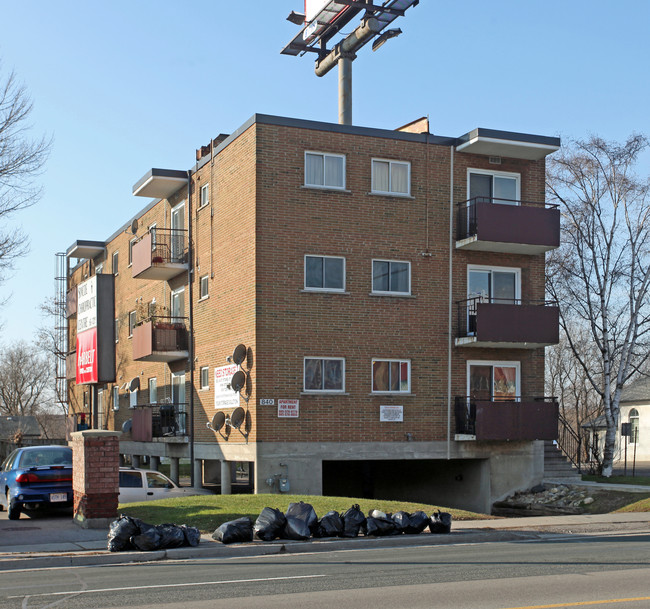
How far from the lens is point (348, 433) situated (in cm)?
2631

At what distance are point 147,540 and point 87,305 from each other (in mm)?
25075

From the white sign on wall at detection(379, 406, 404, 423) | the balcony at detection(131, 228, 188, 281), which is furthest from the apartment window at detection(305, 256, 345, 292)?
the balcony at detection(131, 228, 188, 281)

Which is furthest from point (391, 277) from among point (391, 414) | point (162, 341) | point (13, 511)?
point (13, 511)

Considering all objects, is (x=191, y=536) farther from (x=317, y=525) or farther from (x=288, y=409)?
(x=288, y=409)

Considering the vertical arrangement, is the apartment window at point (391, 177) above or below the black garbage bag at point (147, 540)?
above

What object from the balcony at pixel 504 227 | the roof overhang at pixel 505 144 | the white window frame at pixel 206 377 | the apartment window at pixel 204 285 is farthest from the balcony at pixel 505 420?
the apartment window at pixel 204 285

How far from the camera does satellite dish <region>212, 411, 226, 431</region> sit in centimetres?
2731

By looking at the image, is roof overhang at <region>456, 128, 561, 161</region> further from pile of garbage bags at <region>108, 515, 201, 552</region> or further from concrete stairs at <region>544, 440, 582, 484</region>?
pile of garbage bags at <region>108, 515, 201, 552</region>

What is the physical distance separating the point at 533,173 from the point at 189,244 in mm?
11747

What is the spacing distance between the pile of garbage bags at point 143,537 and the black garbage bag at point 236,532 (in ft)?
1.97

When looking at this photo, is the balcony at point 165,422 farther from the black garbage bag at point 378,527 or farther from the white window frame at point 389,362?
the black garbage bag at point 378,527

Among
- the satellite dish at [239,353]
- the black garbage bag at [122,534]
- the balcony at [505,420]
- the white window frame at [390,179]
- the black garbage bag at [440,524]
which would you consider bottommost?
the black garbage bag at [440,524]

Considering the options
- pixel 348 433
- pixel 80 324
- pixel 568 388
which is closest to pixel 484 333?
pixel 348 433

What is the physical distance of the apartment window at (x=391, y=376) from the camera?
88.4 feet
